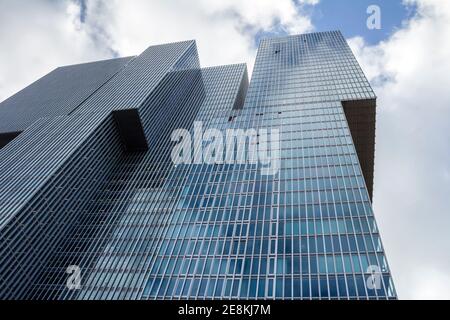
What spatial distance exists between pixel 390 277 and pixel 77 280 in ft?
143

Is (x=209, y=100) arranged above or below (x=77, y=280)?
above

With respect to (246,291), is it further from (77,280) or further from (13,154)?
(13,154)

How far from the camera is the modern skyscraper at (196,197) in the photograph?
48812 mm

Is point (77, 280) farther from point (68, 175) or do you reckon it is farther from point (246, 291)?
point (246, 291)

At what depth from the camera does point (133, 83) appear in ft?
333

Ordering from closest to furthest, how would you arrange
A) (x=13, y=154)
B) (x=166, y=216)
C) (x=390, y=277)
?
(x=390, y=277), (x=166, y=216), (x=13, y=154)

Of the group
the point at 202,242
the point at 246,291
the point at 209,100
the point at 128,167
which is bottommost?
the point at 246,291

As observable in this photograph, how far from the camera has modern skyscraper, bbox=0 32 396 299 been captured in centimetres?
4881

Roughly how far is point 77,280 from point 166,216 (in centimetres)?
1703

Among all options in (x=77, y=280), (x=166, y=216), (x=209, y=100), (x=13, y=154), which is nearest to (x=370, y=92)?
(x=209, y=100)

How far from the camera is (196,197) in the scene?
6669 centimetres

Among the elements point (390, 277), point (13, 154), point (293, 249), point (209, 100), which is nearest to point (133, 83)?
point (209, 100)

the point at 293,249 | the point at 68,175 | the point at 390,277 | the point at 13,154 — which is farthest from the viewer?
the point at 13,154

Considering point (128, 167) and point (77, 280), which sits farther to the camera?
point (128, 167)
